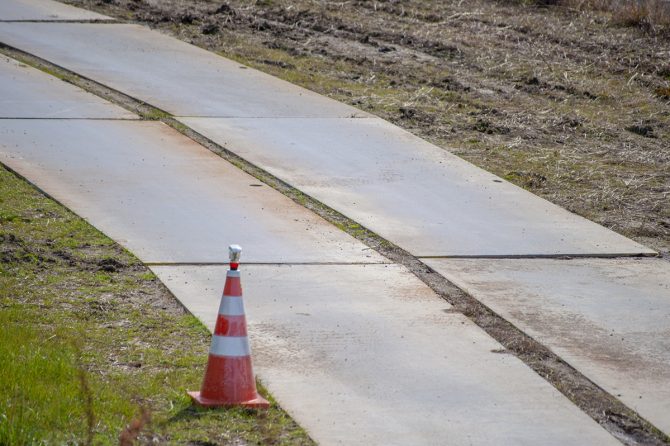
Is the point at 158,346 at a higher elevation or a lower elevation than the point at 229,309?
lower

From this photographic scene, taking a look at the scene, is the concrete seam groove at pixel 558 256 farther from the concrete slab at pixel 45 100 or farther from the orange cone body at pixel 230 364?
the concrete slab at pixel 45 100

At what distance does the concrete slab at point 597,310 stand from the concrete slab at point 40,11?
387 inches

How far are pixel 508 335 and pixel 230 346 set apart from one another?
182cm

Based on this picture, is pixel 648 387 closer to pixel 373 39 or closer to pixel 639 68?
pixel 639 68

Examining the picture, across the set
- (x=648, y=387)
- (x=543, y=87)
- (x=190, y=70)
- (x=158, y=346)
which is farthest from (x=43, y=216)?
(x=543, y=87)

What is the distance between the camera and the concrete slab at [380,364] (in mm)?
5215

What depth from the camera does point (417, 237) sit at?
318 inches

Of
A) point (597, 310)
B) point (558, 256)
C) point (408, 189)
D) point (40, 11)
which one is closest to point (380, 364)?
point (597, 310)

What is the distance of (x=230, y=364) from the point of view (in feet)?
17.2

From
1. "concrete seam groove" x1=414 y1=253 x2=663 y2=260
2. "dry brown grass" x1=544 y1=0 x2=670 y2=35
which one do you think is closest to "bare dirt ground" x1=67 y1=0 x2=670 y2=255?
"dry brown grass" x1=544 y1=0 x2=670 y2=35

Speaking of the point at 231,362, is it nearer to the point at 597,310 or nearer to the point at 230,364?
the point at 230,364

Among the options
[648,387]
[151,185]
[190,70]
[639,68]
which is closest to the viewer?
[648,387]

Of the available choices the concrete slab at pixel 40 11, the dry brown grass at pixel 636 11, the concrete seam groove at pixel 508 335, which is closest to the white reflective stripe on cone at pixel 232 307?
the concrete seam groove at pixel 508 335

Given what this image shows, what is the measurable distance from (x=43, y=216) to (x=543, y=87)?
6934mm
